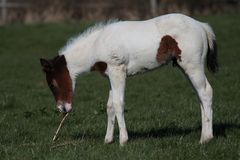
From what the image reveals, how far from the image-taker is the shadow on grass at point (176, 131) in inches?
382

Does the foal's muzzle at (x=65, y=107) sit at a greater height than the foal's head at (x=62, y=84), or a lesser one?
lesser

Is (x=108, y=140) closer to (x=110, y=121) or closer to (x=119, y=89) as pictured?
(x=110, y=121)

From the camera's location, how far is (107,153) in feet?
26.6

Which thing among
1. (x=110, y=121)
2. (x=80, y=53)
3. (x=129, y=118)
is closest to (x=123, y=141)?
(x=110, y=121)

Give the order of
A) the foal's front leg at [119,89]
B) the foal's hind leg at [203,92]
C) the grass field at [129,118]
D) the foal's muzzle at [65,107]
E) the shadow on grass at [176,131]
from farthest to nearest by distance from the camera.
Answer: the shadow on grass at [176,131] < the foal's muzzle at [65,107] < the foal's hind leg at [203,92] < the foal's front leg at [119,89] < the grass field at [129,118]

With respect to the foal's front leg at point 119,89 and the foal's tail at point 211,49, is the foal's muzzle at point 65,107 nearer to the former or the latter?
the foal's front leg at point 119,89

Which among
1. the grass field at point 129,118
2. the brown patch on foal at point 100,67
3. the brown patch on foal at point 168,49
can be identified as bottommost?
the grass field at point 129,118

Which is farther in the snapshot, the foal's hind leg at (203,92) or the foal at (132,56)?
the foal's hind leg at (203,92)

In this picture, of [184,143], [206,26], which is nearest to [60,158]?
[184,143]

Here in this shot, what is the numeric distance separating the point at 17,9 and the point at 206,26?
23.0 metres

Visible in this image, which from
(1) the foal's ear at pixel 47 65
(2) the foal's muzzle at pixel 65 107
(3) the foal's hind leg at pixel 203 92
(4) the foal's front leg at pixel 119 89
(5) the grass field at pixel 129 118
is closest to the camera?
(5) the grass field at pixel 129 118

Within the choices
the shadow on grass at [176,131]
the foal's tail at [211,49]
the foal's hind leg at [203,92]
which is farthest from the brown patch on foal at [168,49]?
the shadow on grass at [176,131]

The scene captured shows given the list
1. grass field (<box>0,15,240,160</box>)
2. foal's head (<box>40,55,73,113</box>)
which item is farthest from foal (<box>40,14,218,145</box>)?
grass field (<box>0,15,240,160</box>)

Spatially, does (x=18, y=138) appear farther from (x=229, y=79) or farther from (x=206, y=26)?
(x=229, y=79)
